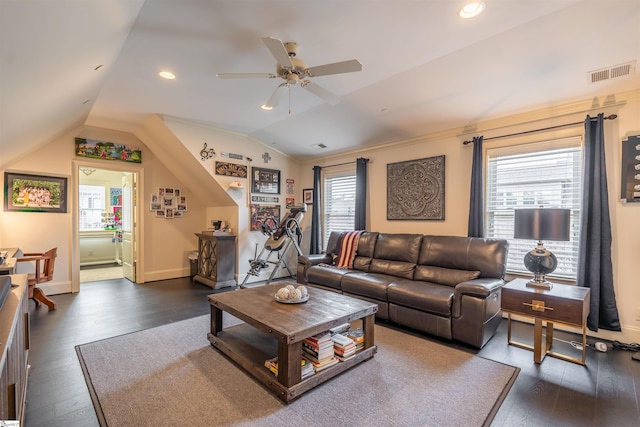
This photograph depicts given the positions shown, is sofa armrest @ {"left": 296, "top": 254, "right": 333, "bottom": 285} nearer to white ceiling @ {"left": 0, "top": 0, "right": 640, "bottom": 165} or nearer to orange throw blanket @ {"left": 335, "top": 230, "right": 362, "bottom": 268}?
orange throw blanket @ {"left": 335, "top": 230, "right": 362, "bottom": 268}

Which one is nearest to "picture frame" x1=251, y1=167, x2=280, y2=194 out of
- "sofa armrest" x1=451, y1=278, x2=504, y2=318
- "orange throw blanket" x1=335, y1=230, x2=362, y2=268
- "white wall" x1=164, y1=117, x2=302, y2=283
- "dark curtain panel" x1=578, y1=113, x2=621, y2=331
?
"white wall" x1=164, y1=117, x2=302, y2=283

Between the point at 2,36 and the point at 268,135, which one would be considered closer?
the point at 2,36

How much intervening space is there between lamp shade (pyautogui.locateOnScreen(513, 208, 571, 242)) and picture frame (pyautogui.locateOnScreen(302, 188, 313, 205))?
12.9ft

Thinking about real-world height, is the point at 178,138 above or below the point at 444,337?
above

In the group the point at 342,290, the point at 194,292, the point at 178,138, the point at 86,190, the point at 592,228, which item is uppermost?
the point at 178,138

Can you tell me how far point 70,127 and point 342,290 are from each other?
4.74 meters

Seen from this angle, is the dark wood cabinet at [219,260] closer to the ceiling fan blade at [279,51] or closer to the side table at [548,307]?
the ceiling fan blade at [279,51]

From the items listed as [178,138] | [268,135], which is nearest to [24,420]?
[178,138]

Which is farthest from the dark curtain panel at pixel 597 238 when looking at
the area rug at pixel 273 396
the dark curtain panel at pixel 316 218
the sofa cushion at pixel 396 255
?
the dark curtain panel at pixel 316 218

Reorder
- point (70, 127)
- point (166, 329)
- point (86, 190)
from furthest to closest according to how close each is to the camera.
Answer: point (86, 190) < point (70, 127) < point (166, 329)

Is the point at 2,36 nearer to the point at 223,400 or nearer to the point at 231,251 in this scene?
the point at 223,400

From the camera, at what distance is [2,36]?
1401 millimetres

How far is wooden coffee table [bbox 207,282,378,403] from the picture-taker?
6.54 feet

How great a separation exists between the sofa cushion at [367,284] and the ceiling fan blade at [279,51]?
8.23 feet
